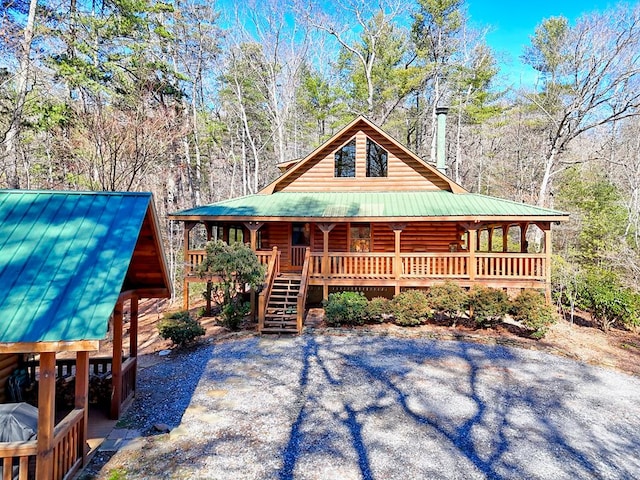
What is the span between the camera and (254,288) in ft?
39.4

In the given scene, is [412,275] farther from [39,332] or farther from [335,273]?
[39,332]

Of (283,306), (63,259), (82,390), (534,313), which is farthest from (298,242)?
(63,259)

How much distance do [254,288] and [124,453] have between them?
6.85 m

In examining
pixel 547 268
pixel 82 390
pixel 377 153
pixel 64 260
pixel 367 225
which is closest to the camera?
pixel 64 260

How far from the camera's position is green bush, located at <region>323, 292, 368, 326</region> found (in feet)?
39.2

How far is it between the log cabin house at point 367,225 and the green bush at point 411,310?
1.16 meters

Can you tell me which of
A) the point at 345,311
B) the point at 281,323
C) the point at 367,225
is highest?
the point at 367,225

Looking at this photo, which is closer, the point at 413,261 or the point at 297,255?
the point at 413,261

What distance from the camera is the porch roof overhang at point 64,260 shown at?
12.3 ft

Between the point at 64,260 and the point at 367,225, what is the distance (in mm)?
12276

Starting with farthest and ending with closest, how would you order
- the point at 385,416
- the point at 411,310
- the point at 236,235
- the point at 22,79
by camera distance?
the point at 236,235 < the point at 22,79 < the point at 411,310 < the point at 385,416

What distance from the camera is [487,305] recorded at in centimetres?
1157

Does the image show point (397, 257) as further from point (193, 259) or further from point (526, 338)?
point (193, 259)

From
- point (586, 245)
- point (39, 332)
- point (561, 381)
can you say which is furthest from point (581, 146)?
point (39, 332)
